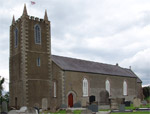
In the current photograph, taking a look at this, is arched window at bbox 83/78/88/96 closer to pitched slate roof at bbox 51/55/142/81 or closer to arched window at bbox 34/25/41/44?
pitched slate roof at bbox 51/55/142/81

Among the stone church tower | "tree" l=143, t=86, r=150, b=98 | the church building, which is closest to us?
the stone church tower

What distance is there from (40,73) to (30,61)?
7.59ft

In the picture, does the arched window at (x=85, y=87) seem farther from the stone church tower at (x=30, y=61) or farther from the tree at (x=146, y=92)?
the tree at (x=146, y=92)

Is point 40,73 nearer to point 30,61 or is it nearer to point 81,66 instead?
point 30,61

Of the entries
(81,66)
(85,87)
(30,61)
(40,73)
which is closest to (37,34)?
(30,61)

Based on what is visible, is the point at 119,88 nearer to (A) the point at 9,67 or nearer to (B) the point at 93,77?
(B) the point at 93,77

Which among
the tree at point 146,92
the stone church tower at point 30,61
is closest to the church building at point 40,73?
the stone church tower at point 30,61

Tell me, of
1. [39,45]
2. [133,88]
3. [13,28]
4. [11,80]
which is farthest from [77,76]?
[133,88]

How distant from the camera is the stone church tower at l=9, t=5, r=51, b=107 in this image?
3378 centimetres

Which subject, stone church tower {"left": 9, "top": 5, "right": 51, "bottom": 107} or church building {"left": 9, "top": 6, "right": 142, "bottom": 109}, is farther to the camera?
church building {"left": 9, "top": 6, "right": 142, "bottom": 109}

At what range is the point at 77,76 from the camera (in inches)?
1499

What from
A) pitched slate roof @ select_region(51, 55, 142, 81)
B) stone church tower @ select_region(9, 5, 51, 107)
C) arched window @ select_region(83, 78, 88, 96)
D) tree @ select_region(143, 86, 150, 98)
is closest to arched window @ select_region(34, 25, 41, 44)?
stone church tower @ select_region(9, 5, 51, 107)

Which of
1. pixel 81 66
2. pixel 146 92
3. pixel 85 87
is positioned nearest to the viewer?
pixel 85 87

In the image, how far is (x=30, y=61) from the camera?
3462 cm
